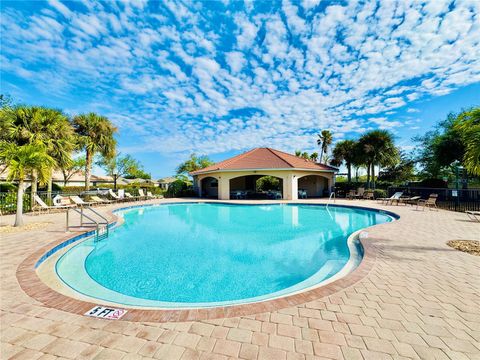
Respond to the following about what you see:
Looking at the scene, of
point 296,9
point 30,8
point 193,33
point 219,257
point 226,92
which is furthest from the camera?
point 226,92

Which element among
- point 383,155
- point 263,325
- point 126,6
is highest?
point 126,6

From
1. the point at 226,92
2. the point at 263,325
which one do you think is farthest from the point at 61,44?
the point at 263,325

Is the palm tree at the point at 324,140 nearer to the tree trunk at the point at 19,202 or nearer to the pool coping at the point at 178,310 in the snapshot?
the pool coping at the point at 178,310

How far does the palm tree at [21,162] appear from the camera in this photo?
28.3ft

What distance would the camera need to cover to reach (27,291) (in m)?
3.59

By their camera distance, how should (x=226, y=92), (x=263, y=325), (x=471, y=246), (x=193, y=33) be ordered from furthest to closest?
(x=226, y=92) → (x=193, y=33) → (x=471, y=246) → (x=263, y=325)

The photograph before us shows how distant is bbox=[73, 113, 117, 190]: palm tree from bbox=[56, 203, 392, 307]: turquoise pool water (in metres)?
16.7

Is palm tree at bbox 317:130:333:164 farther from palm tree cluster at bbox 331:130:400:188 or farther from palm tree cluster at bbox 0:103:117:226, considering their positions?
palm tree cluster at bbox 0:103:117:226

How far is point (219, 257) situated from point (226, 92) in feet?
52.3

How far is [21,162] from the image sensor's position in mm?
8656

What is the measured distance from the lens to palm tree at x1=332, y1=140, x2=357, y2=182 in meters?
26.4

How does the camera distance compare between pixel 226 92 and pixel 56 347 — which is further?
pixel 226 92

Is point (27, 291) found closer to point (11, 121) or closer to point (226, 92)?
point (11, 121)

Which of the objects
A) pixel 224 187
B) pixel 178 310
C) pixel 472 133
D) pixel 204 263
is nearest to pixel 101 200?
pixel 224 187
